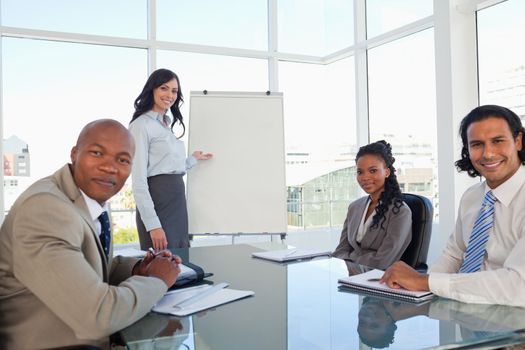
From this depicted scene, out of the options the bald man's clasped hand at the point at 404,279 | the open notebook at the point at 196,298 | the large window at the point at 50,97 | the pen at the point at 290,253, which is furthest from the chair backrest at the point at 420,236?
the large window at the point at 50,97

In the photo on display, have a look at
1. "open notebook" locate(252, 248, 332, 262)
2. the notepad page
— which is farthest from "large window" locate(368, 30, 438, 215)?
the notepad page

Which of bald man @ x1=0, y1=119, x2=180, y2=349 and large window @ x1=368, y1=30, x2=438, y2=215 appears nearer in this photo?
bald man @ x1=0, y1=119, x2=180, y2=349

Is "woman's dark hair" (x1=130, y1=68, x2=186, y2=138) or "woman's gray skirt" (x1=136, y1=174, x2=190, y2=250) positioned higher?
"woman's dark hair" (x1=130, y1=68, x2=186, y2=138)

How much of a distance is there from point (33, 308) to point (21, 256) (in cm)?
17

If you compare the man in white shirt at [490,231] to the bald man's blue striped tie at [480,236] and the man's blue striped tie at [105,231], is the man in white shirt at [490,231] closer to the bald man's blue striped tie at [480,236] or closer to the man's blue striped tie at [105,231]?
the bald man's blue striped tie at [480,236]

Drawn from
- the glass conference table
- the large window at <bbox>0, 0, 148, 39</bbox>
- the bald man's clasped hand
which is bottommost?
the glass conference table

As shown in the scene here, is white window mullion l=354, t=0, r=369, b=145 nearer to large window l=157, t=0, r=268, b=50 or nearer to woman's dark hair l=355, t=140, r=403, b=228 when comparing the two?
large window l=157, t=0, r=268, b=50

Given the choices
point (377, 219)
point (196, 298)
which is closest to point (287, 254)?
point (377, 219)

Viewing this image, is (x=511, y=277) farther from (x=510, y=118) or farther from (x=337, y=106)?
(x=337, y=106)

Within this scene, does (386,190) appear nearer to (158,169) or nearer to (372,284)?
(372,284)

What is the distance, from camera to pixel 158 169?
117 inches

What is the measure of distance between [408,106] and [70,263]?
3898 mm

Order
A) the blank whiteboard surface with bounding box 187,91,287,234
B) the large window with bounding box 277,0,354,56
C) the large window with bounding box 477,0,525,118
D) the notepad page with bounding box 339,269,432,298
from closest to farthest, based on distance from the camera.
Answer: the notepad page with bounding box 339,269,432,298 < the large window with bounding box 477,0,525,118 < the blank whiteboard surface with bounding box 187,91,287,234 < the large window with bounding box 277,0,354,56

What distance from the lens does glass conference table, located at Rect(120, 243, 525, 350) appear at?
107 cm
